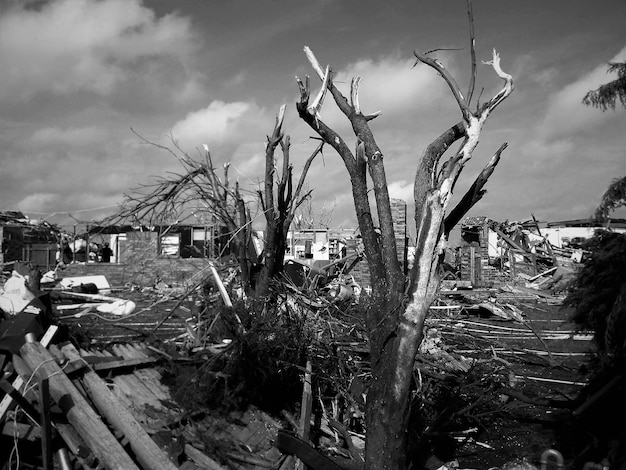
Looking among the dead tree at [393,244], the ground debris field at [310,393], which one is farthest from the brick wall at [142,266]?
the dead tree at [393,244]

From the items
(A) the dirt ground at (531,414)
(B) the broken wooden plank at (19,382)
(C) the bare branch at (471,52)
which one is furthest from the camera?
(A) the dirt ground at (531,414)

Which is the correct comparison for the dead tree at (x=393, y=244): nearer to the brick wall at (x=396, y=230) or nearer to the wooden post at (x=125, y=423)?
the wooden post at (x=125, y=423)

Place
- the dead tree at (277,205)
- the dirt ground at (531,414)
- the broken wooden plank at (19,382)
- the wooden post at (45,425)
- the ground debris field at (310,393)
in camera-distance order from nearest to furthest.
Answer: the wooden post at (45,425), the broken wooden plank at (19,382), the dirt ground at (531,414), the ground debris field at (310,393), the dead tree at (277,205)

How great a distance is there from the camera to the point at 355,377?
5.96 m

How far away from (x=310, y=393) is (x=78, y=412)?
7.79ft

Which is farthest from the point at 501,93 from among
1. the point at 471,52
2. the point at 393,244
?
the point at 393,244

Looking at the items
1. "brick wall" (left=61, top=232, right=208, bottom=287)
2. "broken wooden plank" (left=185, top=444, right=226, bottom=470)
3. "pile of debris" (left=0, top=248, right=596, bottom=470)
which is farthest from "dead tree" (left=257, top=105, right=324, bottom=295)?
"brick wall" (left=61, top=232, right=208, bottom=287)

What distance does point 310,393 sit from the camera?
18.5 feet

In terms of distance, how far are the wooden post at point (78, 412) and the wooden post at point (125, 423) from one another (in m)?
0.19

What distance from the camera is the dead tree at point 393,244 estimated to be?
10.4 feet

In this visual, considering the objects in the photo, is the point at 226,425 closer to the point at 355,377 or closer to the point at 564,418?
the point at 355,377

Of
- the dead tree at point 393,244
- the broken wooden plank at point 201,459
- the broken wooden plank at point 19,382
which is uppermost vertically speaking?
the dead tree at point 393,244

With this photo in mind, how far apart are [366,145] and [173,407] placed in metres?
3.81

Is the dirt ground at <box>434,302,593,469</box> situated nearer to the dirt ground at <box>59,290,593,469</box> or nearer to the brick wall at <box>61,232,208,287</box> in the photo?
the dirt ground at <box>59,290,593,469</box>
